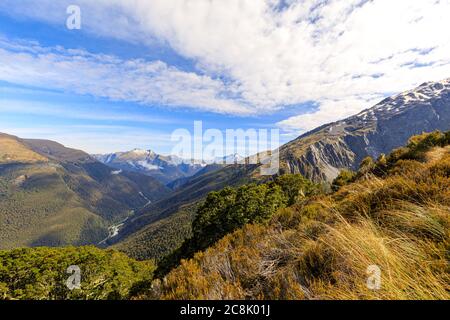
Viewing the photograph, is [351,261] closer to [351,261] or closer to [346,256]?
[351,261]

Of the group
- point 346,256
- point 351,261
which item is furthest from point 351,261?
point 346,256

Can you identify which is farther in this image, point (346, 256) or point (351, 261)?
point (346, 256)

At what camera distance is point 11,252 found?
31.6 meters

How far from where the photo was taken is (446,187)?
5848 mm

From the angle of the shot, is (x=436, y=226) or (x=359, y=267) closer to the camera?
(x=359, y=267)

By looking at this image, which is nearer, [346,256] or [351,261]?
[351,261]

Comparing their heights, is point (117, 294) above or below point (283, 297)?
below

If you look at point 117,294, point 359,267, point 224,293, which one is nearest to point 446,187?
point 359,267

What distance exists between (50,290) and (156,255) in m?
168
